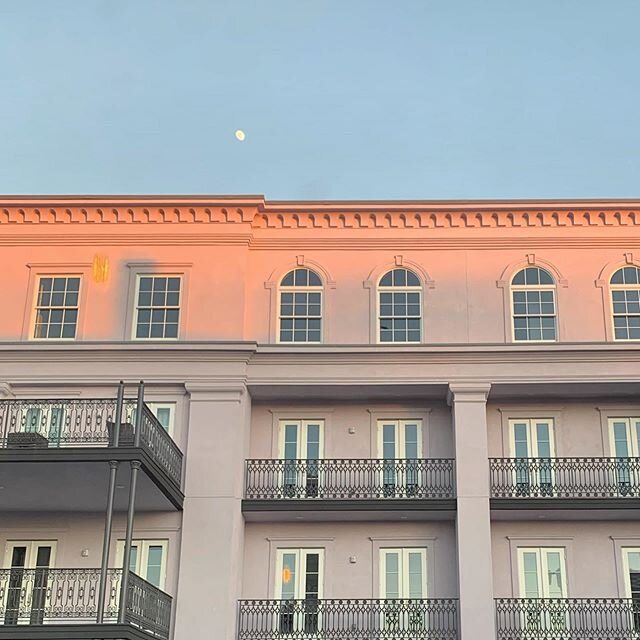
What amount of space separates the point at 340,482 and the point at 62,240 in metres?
8.49

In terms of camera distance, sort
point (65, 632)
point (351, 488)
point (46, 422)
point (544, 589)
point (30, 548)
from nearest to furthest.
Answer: point (65, 632), point (46, 422), point (544, 589), point (30, 548), point (351, 488)

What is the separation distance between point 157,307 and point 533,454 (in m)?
9.06

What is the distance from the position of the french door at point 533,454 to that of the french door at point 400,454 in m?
2.17

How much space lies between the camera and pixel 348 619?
2208 cm

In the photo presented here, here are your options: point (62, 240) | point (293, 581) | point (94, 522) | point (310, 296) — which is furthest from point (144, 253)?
point (293, 581)

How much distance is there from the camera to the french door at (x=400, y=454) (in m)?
22.9

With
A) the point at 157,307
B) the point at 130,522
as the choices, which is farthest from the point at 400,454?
the point at 130,522

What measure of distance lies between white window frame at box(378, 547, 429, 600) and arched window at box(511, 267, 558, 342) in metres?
5.25

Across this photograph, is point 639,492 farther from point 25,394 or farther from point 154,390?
point 25,394

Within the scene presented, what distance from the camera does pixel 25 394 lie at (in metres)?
23.1

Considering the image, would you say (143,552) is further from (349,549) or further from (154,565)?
(349,549)

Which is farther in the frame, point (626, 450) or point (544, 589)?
point (626, 450)

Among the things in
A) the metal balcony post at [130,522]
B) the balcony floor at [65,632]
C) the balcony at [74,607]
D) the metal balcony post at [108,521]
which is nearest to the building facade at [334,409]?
the balcony at [74,607]

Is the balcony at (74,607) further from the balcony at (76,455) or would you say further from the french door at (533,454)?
the french door at (533,454)
